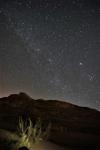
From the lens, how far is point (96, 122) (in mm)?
29047

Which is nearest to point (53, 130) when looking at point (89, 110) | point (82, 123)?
point (82, 123)

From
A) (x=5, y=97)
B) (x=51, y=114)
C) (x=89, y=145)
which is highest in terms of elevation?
(x=5, y=97)

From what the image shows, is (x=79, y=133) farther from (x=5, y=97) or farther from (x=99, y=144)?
(x=5, y=97)

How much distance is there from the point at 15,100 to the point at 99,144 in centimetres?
1699

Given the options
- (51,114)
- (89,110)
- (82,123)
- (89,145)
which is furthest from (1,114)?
(89,145)

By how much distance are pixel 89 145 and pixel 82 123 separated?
33.8 feet

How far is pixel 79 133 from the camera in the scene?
2225cm

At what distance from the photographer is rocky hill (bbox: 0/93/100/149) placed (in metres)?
20.2

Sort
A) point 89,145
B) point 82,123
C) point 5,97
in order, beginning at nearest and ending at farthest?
point 89,145, point 82,123, point 5,97

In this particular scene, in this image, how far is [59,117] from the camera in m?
28.8

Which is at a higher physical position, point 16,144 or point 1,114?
point 1,114

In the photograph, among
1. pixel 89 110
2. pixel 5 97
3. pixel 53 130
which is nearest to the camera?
pixel 53 130

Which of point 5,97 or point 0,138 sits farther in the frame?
point 5,97

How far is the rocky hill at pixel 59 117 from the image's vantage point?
66.4 feet
